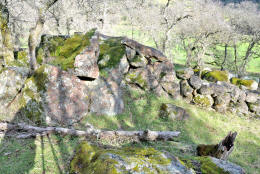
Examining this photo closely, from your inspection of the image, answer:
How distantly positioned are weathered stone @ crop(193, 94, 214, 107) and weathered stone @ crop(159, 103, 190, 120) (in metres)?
3.02

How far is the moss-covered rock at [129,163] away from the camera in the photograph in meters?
3.76

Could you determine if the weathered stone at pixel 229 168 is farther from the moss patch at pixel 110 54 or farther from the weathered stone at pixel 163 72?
the weathered stone at pixel 163 72

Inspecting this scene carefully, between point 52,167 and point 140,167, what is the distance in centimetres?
320

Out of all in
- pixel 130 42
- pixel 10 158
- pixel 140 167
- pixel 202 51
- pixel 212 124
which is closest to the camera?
pixel 140 167

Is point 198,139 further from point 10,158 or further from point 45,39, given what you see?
point 45,39

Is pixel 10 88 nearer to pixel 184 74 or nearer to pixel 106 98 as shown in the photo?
pixel 106 98

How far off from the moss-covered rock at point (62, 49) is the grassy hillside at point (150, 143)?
3.75m

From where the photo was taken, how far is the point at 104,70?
12562 millimetres

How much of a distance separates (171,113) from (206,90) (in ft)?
16.6

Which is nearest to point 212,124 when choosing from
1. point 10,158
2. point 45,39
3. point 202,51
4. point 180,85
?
point 180,85

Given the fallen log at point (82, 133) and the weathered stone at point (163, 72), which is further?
the weathered stone at point (163, 72)

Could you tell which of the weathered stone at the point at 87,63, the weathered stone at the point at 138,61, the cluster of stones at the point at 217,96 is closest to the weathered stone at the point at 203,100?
the cluster of stones at the point at 217,96

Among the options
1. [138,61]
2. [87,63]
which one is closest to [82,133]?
[87,63]

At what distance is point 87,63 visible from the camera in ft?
35.5
